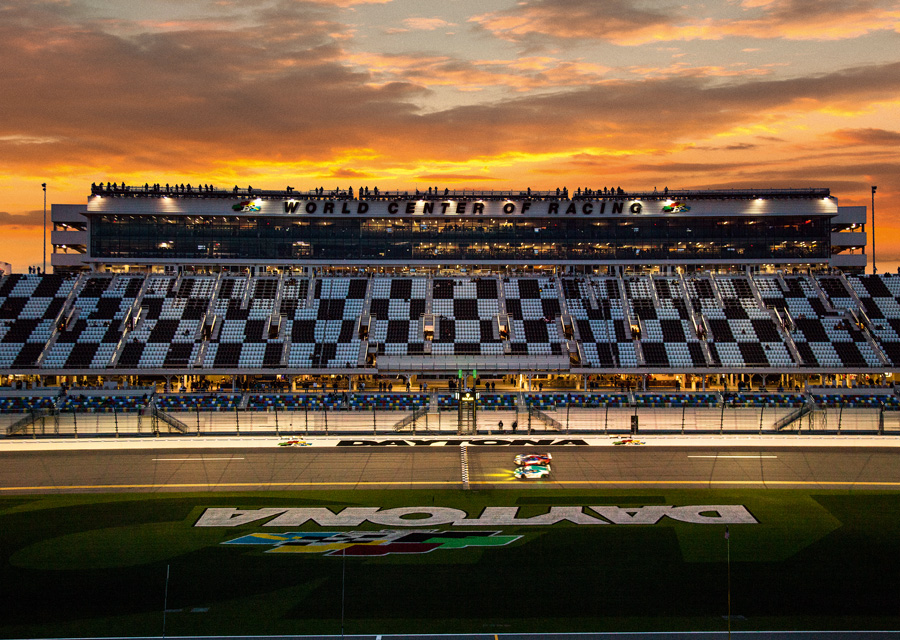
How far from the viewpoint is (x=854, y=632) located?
22.1 meters

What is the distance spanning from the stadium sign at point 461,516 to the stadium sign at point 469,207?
177 ft

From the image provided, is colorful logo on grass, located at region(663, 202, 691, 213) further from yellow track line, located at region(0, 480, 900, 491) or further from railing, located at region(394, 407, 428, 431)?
yellow track line, located at region(0, 480, 900, 491)

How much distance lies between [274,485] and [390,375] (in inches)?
1221

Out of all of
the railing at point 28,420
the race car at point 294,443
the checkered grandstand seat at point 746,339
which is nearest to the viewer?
the race car at point 294,443

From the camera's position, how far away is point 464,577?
2652cm

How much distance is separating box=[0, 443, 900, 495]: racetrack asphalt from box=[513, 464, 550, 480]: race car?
492mm

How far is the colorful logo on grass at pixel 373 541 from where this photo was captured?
95.5 ft

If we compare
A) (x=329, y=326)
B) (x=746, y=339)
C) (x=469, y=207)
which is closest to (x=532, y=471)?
(x=329, y=326)

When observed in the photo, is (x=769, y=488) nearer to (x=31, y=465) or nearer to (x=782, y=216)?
(x=31, y=465)

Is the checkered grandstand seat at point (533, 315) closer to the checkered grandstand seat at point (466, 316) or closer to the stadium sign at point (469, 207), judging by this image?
the checkered grandstand seat at point (466, 316)

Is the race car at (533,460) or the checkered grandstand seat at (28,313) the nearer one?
the race car at (533,460)

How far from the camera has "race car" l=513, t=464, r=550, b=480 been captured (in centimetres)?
4109

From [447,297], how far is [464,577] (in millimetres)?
55836

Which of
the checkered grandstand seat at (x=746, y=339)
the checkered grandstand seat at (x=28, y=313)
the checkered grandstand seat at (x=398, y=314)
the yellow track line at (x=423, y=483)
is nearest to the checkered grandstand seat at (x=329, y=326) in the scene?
the checkered grandstand seat at (x=398, y=314)
